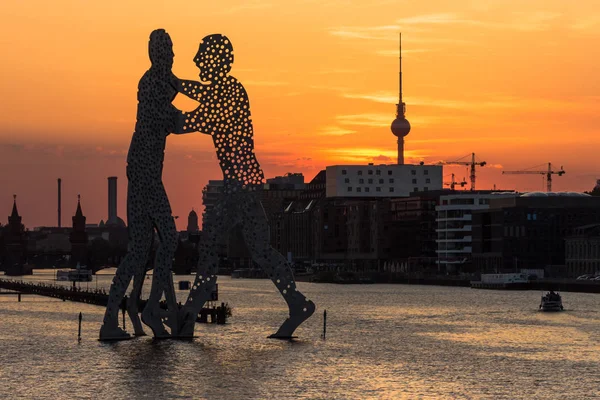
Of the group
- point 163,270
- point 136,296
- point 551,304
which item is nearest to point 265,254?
point 163,270

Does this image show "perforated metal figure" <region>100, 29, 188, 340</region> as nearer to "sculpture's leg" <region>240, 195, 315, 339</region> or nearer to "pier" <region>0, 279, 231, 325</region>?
"sculpture's leg" <region>240, 195, 315, 339</region>

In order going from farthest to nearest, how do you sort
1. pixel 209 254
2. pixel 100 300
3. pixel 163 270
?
pixel 100 300 → pixel 163 270 → pixel 209 254

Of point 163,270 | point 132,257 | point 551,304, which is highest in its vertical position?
point 132,257

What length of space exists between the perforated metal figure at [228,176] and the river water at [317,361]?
3935 mm

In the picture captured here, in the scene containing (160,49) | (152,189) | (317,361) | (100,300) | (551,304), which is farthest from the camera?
(100,300)

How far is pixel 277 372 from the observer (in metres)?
70.9

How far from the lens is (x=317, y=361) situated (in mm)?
77188

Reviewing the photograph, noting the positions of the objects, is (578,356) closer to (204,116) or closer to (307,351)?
(307,351)

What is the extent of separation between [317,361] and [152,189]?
1398 cm

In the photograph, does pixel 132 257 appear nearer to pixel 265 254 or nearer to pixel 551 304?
pixel 265 254

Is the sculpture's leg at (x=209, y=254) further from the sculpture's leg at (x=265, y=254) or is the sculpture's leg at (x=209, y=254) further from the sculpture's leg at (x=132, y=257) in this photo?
the sculpture's leg at (x=132, y=257)

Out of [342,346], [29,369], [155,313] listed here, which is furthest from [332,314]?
[29,369]

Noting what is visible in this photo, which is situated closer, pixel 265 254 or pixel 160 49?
pixel 160 49

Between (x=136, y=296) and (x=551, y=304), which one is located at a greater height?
(x=136, y=296)
